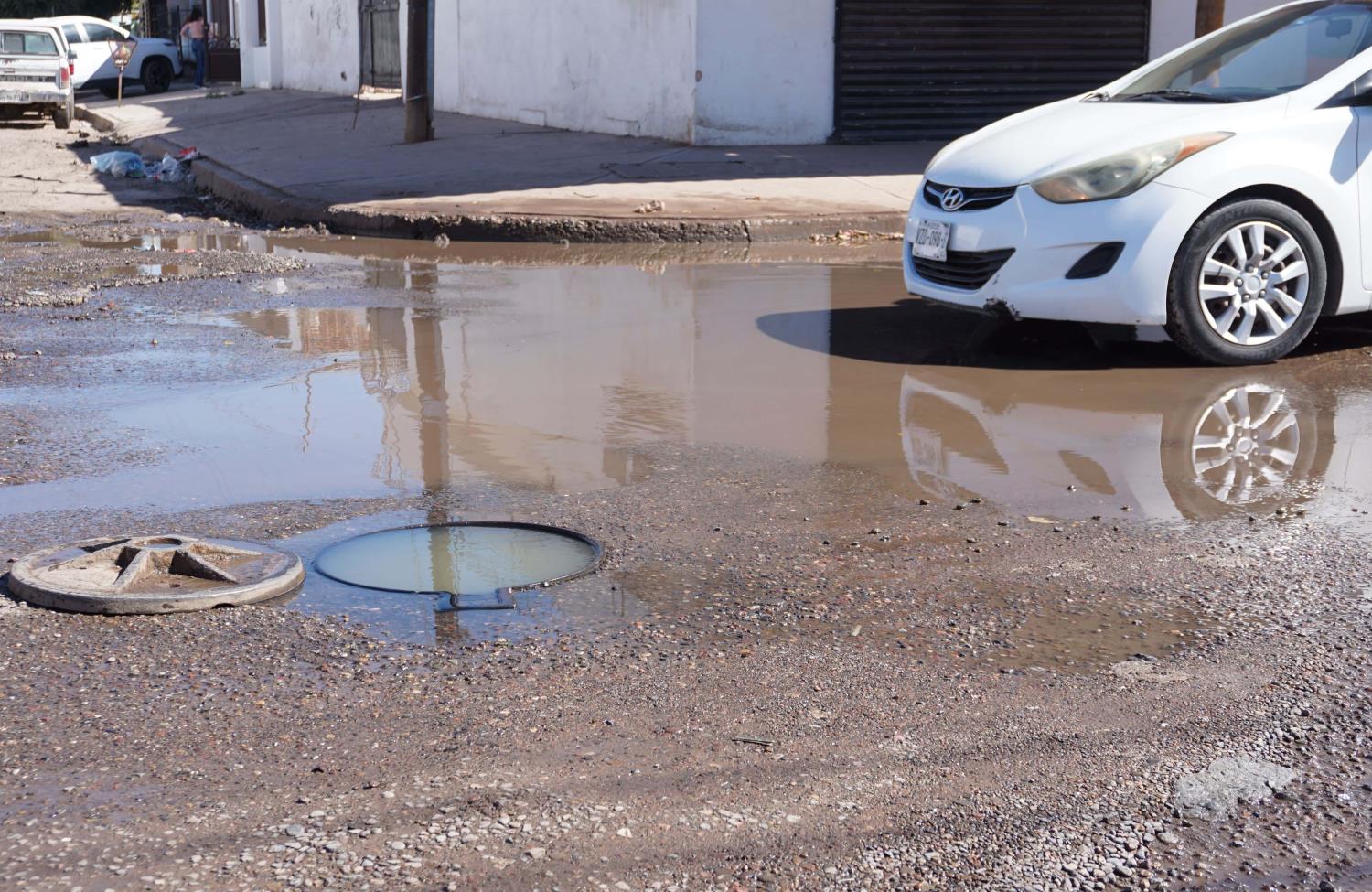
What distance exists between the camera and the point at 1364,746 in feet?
10.2

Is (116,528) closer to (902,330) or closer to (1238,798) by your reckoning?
(1238,798)

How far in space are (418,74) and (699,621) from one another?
1374 centimetres

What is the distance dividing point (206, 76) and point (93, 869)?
1484 inches

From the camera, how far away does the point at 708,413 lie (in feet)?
19.9

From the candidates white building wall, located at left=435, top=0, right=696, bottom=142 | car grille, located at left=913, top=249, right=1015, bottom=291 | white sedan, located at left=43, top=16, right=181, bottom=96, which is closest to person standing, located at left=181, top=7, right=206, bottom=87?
white sedan, located at left=43, top=16, right=181, bottom=96

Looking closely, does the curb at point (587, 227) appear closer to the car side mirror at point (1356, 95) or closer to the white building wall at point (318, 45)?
the car side mirror at point (1356, 95)

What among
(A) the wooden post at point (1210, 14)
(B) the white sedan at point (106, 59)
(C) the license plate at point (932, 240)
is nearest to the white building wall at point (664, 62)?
(A) the wooden post at point (1210, 14)

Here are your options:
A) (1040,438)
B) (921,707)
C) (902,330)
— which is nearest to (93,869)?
(921,707)

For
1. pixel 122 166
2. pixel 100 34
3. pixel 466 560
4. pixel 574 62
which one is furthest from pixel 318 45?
pixel 466 560

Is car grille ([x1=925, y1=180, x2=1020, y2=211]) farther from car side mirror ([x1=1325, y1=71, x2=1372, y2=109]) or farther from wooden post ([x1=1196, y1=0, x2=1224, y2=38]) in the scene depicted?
wooden post ([x1=1196, y1=0, x2=1224, y2=38])

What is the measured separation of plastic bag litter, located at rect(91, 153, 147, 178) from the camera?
1712cm

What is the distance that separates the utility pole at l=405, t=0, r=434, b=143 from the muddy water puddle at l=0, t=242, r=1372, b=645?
8.08 metres

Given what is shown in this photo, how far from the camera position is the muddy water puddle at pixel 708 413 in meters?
4.94

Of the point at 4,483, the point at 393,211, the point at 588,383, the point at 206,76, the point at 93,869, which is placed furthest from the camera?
the point at 206,76
